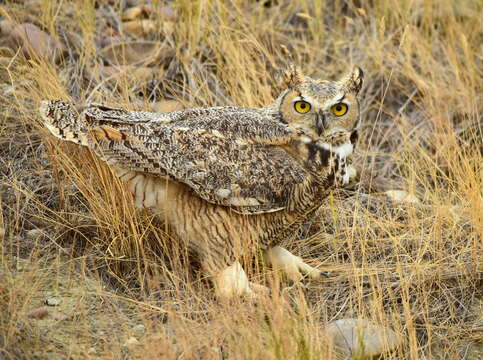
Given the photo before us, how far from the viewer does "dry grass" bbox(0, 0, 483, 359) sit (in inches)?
98.1

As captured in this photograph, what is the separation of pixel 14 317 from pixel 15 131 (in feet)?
5.19

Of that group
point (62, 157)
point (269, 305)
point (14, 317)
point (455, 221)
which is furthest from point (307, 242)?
point (14, 317)

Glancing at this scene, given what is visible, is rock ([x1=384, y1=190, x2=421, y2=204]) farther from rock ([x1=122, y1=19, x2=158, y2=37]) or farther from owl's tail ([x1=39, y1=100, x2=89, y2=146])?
rock ([x1=122, y1=19, x2=158, y2=37])

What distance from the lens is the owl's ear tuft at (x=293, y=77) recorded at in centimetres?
302

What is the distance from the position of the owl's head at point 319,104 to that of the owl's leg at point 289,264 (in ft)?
2.02

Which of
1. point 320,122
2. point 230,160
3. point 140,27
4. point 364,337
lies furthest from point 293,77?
point 140,27

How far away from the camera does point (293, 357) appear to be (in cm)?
219

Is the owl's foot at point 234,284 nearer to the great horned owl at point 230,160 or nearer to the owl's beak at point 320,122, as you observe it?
the great horned owl at point 230,160

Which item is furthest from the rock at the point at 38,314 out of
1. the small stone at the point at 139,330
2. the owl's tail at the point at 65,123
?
the owl's tail at the point at 65,123

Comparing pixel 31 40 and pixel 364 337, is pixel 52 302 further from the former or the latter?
pixel 31 40

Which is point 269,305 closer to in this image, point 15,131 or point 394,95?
Answer: point 15,131

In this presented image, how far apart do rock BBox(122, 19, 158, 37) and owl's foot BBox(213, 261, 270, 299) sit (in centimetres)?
214

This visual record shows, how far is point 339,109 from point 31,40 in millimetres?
1966

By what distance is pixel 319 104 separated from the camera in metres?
2.94
